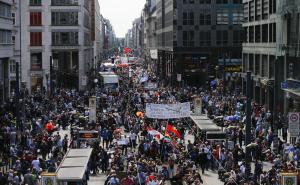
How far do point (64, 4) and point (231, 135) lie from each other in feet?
192

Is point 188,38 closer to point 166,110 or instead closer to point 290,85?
point 290,85

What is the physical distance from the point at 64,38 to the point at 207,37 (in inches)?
844

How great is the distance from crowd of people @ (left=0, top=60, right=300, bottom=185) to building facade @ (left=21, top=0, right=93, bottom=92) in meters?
36.3

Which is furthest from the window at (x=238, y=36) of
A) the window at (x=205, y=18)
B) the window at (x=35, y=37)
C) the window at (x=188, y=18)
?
the window at (x=35, y=37)

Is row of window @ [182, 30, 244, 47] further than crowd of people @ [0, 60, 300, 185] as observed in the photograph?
Yes

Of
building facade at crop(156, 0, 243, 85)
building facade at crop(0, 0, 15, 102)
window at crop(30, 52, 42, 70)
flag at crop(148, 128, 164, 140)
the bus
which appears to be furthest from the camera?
building facade at crop(156, 0, 243, 85)

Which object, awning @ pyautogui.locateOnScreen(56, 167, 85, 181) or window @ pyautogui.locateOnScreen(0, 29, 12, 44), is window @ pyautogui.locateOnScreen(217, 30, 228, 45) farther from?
awning @ pyautogui.locateOnScreen(56, 167, 85, 181)

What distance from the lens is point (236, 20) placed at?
10038 centimetres

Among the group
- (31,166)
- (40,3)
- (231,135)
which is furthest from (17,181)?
(40,3)

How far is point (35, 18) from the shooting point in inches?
3784

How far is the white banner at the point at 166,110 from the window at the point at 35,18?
177ft

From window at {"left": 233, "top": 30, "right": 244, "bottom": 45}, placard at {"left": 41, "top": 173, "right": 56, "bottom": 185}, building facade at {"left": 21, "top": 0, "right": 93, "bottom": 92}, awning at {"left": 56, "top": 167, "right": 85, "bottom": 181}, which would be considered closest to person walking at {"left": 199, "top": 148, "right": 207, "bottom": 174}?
awning at {"left": 56, "top": 167, "right": 85, "bottom": 181}

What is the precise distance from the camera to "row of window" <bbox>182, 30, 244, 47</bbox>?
10006 cm

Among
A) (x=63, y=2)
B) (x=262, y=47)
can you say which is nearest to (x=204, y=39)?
(x=63, y=2)
